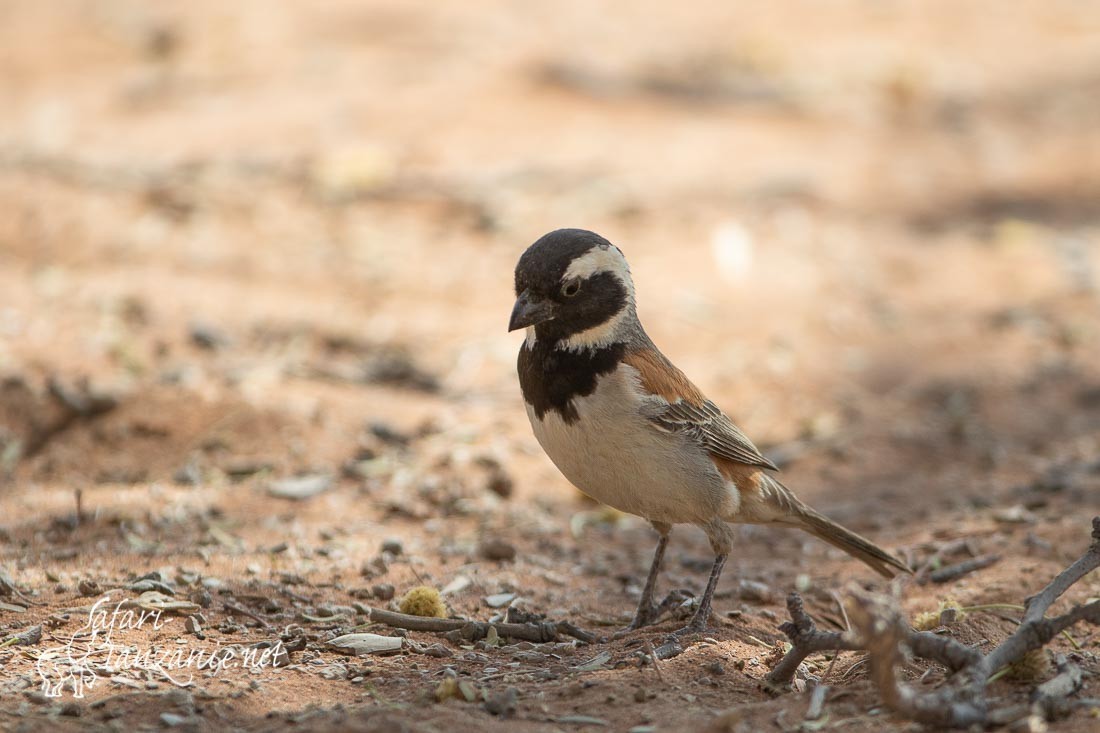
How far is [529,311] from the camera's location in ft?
17.6

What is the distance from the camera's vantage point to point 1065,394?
9.07 meters

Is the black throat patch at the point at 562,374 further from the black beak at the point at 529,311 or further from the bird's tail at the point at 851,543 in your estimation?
the bird's tail at the point at 851,543

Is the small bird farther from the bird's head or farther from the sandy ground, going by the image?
the sandy ground

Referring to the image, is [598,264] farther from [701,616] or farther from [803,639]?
[803,639]

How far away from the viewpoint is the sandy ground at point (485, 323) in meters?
5.06

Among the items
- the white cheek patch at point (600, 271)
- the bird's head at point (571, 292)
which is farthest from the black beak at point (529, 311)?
the white cheek patch at point (600, 271)

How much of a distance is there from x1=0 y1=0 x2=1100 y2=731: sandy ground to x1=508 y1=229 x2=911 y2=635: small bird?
0.59 m

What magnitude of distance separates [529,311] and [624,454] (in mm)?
761

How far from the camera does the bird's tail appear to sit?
600 centimetres

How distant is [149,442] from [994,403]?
5.95 metres

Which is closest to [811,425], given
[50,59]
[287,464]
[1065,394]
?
[1065,394]

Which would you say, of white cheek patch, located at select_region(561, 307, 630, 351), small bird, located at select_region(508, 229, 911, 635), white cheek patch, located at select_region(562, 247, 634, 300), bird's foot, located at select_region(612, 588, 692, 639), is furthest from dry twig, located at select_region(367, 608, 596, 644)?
white cheek patch, located at select_region(562, 247, 634, 300)

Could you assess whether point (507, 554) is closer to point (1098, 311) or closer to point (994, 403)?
point (994, 403)

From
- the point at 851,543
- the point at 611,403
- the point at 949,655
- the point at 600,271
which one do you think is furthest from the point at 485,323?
the point at 949,655
